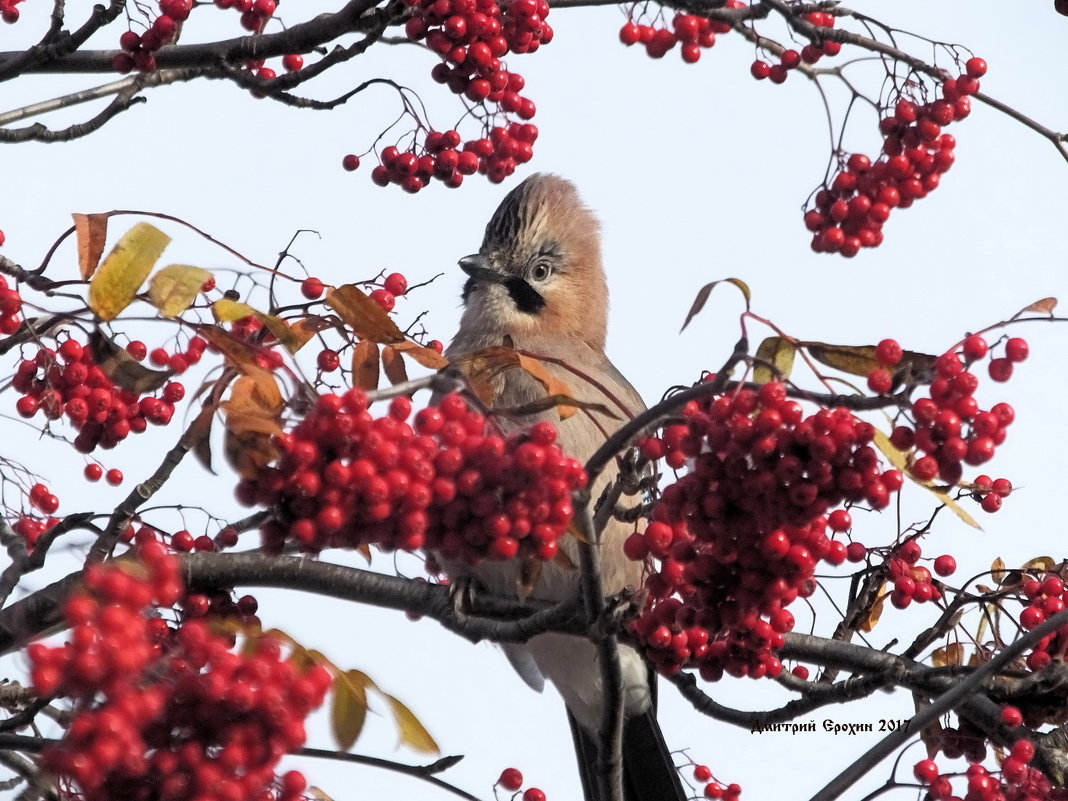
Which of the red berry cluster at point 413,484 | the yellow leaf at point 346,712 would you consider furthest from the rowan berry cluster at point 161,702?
the yellow leaf at point 346,712

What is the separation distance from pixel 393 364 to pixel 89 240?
0.67 metres

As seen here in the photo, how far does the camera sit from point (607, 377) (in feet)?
18.8

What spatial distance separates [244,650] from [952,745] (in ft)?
6.78

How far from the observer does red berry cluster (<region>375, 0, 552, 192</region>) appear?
3.63m

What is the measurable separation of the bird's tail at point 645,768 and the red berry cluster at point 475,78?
2087mm

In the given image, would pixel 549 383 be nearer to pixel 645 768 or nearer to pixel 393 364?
pixel 393 364

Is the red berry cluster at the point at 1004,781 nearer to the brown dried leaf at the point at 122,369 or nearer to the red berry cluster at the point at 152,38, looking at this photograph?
the brown dried leaf at the point at 122,369

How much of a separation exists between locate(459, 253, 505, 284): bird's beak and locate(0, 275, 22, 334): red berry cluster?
275cm

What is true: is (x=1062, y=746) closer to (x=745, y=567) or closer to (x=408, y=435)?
(x=745, y=567)

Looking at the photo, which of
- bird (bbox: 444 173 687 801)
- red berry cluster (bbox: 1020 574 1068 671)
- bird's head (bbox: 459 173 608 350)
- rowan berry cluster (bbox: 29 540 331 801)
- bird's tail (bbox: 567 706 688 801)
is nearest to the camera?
rowan berry cluster (bbox: 29 540 331 801)

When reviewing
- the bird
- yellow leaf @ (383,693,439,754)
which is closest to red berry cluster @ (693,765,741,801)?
the bird

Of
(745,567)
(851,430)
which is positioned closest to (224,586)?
(745,567)

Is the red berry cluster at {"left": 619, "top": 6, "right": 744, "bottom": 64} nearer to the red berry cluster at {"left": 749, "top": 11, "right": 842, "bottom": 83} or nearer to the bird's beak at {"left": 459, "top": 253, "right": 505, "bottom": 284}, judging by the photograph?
the red berry cluster at {"left": 749, "top": 11, "right": 842, "bottom": 83}

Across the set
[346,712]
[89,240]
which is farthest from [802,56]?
[346,712]
